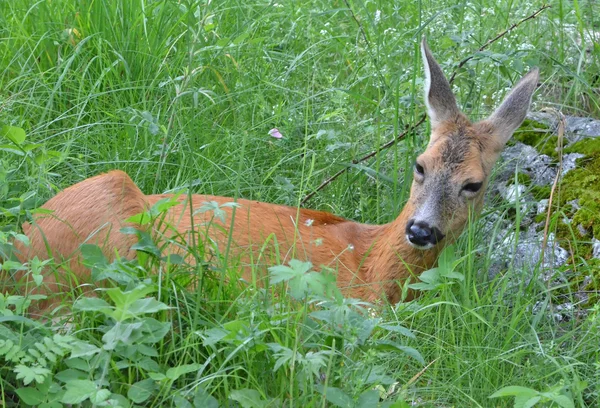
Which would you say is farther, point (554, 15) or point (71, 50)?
point (554, 15)

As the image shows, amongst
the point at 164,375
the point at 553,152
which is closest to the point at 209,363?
the point at 164,375

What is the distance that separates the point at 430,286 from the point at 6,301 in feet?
4.33

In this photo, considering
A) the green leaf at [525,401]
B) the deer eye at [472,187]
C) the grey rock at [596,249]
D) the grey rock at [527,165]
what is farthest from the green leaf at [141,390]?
the grey rock at [527,165]

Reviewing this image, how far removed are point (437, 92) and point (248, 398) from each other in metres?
2.08

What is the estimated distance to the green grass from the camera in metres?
2.42

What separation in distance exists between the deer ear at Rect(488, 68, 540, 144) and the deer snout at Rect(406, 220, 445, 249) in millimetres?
666

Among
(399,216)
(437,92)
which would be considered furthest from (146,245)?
(437,92)

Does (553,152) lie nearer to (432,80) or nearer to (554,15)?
(432,80)

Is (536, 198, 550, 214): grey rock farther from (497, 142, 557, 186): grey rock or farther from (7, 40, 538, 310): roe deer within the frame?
(7, 40, 538, 310): roe deer

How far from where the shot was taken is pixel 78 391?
2.21 metres

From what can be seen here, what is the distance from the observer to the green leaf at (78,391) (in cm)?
220

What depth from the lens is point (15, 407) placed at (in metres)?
2.42

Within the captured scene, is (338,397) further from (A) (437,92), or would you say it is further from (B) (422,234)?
(A) (437,92)

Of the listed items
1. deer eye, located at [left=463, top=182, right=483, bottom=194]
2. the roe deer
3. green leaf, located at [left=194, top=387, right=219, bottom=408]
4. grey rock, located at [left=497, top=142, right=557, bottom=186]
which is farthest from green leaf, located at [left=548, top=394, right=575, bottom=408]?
grey rock, located at [left=497, top=142, right=557, bottom=186]
